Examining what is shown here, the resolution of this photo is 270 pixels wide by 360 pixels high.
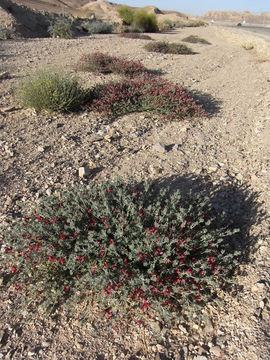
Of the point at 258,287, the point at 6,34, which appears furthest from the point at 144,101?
the point at 6,34

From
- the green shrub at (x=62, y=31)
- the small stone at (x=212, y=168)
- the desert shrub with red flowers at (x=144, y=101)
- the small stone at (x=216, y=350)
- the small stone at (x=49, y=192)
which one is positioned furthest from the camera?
Result: the green shrub at (x=62, y=31)

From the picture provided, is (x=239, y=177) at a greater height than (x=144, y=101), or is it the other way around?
(x=144, y=101)

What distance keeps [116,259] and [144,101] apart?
166 inches

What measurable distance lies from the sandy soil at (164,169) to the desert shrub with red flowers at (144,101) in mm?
222

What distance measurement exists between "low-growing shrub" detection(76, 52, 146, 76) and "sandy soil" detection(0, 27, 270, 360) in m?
0.52

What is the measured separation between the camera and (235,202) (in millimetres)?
3852

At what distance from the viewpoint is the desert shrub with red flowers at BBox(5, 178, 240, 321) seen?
2.54 m

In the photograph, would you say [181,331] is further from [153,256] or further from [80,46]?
[80,46]

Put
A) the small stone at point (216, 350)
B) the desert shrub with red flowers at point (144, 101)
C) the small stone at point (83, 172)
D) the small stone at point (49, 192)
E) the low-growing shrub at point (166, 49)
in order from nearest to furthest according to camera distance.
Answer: the small stone at point (216, 350)
the small stone at point (49, 192)
the small stone at point (83, 172)
the desert shrub with red flowers at point (144, 101)
the low-growing shrub at point (166, 49)

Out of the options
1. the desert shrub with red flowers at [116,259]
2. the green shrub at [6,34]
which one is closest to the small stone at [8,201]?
the desert shrub with red flowers at [116,259]

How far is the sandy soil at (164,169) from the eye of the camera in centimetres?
239

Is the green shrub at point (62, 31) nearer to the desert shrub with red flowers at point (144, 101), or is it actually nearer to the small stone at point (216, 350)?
the desert shrub with red flowers at point (144, 101)

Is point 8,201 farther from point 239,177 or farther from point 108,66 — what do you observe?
point 108,66

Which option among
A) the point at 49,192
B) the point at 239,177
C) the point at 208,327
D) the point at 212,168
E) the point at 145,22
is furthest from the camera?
the point at 145,22
